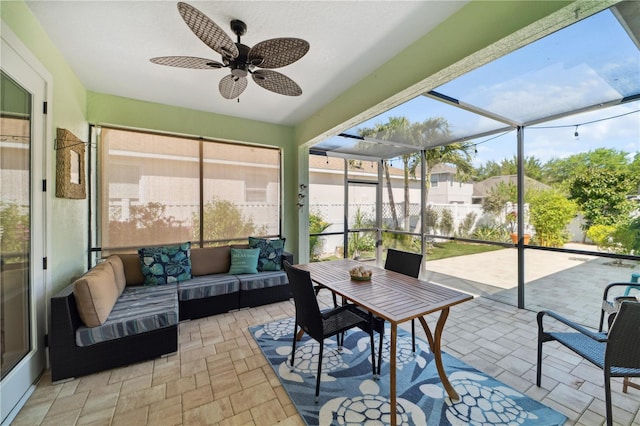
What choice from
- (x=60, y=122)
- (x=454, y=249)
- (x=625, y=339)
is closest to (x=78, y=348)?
(x=60, y=122)

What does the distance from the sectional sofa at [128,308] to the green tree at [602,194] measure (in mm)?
4191

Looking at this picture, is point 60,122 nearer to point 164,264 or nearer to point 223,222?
point 164,264

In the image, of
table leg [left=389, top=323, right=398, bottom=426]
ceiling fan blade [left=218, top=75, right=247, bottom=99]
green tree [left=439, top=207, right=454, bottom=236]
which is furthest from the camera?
green tree [left=439, top=207, right=454, bottom=236]

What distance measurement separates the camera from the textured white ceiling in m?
1.88

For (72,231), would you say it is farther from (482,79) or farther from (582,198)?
(582,198)

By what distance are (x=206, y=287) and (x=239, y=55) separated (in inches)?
106

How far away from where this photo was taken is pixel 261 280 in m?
3.56

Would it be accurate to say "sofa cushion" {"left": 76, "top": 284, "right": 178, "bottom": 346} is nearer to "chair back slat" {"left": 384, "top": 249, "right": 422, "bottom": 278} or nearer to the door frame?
the door frame

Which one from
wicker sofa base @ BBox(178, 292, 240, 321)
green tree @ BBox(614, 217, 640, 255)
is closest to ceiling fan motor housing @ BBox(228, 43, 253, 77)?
wicker sofa base @ BBox(178, 292, 240, 321)

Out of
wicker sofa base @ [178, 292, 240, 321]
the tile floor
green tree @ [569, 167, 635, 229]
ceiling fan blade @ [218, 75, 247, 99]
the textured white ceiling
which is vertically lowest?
the tile floor

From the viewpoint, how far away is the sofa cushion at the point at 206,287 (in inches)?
122

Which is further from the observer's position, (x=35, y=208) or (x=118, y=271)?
(x=118, y=271)

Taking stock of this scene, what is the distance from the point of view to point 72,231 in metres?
2.78

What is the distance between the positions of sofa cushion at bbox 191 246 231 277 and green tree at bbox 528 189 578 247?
4.50 metres
